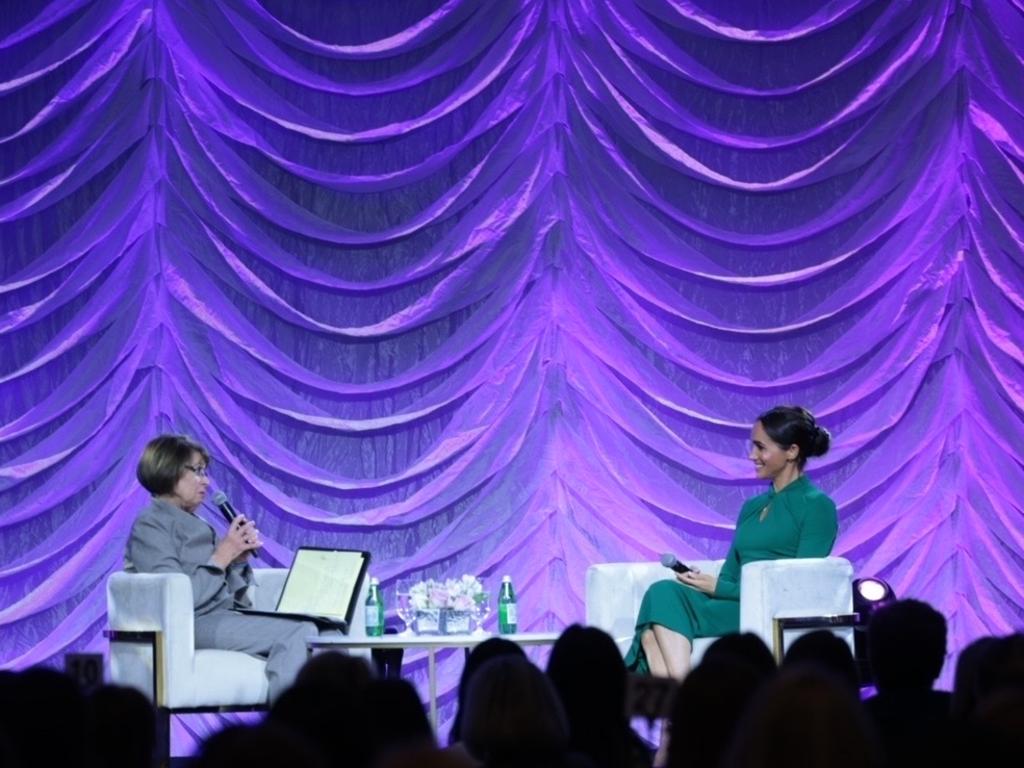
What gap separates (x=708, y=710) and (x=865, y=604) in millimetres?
3857

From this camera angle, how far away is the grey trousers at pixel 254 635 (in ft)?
16.9

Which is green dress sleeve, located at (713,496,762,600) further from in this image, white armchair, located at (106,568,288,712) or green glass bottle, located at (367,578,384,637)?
white armchair, located at (106,568,288,712)

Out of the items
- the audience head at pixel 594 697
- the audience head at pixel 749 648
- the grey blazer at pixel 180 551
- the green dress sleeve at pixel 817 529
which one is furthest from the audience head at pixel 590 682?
the green dress sleeve at pixel 817 529

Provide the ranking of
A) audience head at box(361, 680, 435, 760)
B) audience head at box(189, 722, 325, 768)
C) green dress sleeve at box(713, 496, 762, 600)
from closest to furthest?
audience head at box(189, 722, 325, 768), audience head at box(361, 680, 435, 760), green dress sleeve at box(713, 496, 762, 600)

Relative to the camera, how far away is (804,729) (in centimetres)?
171

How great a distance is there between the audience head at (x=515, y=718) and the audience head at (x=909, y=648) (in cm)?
89

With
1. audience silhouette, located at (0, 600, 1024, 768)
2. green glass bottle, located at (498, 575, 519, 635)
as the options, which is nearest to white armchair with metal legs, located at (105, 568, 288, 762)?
green glass bottle, located at (498, 575, 519, 635)

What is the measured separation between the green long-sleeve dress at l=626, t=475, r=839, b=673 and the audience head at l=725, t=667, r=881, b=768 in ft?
11.9

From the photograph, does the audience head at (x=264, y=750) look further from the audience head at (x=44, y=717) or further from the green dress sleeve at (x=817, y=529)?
the green dress sleeve at (x=817, y=529)

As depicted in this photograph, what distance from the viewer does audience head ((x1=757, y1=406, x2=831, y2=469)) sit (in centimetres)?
556

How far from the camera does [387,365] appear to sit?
254 inches

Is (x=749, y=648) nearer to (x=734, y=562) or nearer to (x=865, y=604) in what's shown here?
(x=734, y=562)

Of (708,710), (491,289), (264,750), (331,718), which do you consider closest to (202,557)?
(491,289)

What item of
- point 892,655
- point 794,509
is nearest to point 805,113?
point 794,509
